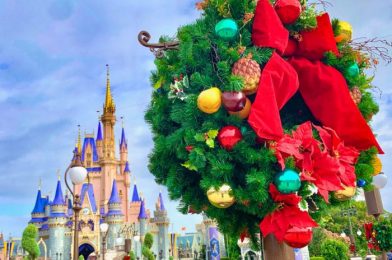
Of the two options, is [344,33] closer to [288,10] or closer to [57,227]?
[288,10]

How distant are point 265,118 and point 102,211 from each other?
4367 centimetres

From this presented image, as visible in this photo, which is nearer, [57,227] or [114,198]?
[57,227]

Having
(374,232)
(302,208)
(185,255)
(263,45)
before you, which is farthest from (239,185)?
Result: (185,255)

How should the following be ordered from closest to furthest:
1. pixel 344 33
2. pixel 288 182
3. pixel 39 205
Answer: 1. pixel 288 182
2. pixel 344 33
3. pixel 39 205

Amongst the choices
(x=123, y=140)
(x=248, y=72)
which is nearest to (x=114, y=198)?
(x=123, y=140)

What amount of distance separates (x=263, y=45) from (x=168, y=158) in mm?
1021

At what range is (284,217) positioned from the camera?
7.57 ft

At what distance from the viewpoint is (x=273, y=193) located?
2.30 meters

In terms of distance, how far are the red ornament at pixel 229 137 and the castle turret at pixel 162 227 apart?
3947 cm

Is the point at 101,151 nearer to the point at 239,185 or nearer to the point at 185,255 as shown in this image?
the point at 185,255

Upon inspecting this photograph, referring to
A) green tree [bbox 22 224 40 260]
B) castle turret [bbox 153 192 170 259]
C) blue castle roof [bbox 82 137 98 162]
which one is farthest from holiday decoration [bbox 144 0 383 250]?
blue castle roof [bbox 82 137 98 162]

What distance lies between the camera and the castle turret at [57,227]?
37.2 m

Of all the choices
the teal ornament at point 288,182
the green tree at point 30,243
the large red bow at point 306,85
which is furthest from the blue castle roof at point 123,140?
the teal ornament at point 288,182

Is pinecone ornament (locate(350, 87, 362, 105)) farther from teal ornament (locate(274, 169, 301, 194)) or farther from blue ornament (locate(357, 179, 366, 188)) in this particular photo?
teal ornament (locate(274, 169, 301, 194))
